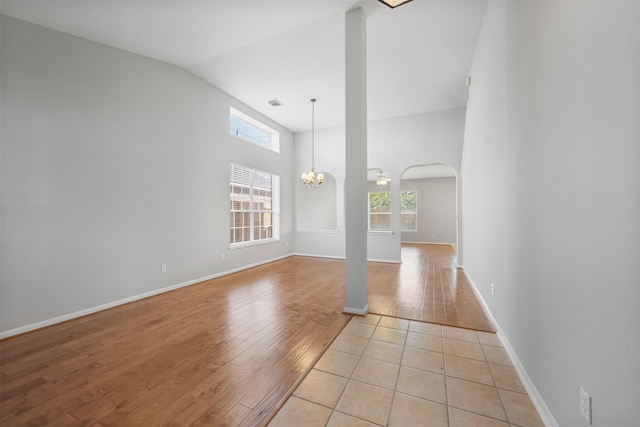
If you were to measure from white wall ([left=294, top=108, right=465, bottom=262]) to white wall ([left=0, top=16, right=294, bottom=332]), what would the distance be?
9.97 ft

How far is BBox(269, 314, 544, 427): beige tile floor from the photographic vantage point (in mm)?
1461

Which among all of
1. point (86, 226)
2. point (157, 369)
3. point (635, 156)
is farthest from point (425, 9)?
point (86, 226)

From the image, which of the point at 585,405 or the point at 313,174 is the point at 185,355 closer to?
the point at 585,405

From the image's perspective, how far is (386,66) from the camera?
163 inches

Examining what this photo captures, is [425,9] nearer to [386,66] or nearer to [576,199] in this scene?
[386,66]

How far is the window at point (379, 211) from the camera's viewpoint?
323 inches

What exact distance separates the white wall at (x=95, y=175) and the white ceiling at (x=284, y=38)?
13.6 inches

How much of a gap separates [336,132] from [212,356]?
6091 mm

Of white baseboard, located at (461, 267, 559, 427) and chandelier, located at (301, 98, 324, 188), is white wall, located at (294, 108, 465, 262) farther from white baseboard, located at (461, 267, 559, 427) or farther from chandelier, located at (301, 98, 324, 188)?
white baseboard, located at (461, 267, 559, 427)

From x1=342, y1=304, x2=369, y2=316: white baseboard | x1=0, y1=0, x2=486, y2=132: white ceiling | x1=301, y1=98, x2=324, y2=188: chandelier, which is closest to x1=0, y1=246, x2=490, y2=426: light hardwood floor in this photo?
x1=342, y1=304, x2=369, y2=316: white baseboard

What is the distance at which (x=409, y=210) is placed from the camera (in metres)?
11.0

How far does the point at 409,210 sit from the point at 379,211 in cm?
321

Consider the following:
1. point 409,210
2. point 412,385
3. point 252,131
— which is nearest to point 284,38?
point 252,131

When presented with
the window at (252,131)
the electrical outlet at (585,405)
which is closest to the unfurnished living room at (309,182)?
the electrical outlet at (585,405)
